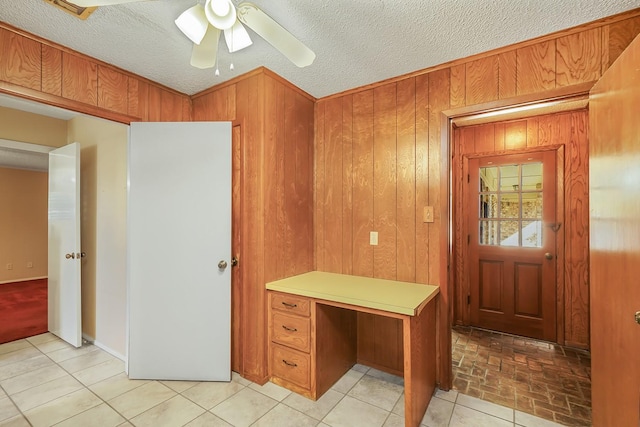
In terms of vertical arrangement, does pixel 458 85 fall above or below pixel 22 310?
above

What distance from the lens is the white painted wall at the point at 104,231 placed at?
266cm

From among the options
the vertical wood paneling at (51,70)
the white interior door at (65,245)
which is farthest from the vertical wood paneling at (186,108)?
the white interior door at (65,245)

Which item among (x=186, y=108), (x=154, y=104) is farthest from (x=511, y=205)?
(x=154, y=104)

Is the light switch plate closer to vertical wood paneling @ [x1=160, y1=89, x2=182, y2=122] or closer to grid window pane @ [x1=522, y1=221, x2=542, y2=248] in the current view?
grid window pane @ [x1=522, y1=221, x2=542, y2=248]

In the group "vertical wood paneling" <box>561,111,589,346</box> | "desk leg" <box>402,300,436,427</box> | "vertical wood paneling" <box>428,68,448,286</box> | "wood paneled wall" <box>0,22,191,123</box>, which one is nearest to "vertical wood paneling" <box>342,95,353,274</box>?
"vertical wood paneling" <box>428,68,448,286</box>

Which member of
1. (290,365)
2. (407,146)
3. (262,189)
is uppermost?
(407,146)

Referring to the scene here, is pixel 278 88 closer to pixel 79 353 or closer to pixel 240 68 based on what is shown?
pixel 240 68

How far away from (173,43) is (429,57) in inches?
68.8

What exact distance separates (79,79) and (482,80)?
283cm

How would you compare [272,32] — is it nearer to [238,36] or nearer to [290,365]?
[238,36]

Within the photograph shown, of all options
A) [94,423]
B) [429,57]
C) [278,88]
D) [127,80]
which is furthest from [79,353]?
[429,57]

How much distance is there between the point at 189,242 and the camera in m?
2.29

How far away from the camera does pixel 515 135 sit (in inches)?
125

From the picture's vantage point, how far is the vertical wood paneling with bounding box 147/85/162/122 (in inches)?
96.7
